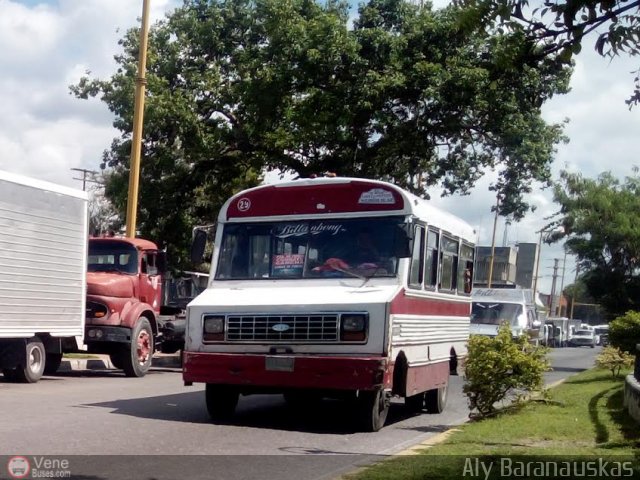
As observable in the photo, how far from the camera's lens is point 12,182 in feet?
48.3

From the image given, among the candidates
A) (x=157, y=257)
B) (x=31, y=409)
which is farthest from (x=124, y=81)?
(x=31, y=409)

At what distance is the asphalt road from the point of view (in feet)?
27.1

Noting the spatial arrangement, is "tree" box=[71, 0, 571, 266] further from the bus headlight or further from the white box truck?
the bus headlight

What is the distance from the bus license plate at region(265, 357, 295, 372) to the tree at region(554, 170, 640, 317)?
2728 cm

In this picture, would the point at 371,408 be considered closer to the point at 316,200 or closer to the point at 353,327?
the point at 353,327

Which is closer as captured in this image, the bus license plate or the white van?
the bus license plate

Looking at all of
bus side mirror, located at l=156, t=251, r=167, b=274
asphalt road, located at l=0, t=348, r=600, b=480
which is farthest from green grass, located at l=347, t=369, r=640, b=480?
bus side mirror, located at l=156, t=251, r=167, b=274

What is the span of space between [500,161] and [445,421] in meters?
13.5

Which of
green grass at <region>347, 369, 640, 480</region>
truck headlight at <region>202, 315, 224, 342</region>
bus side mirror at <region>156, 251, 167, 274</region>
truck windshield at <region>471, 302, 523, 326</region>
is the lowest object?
green grass at <region>347, 369, 640, 480</region>

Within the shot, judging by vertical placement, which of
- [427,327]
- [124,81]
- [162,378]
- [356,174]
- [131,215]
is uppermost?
[124,81]

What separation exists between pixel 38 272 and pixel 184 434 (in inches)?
253

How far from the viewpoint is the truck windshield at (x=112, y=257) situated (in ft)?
61.4

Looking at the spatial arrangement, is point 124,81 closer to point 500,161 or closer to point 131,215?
point 131,215

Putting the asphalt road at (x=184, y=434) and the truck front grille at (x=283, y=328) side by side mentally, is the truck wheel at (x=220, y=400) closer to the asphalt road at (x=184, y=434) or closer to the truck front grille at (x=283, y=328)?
the asphalt road at (x=184, y=434)
